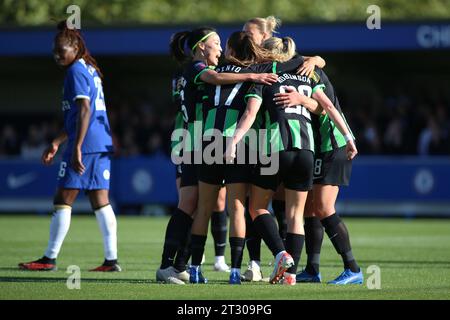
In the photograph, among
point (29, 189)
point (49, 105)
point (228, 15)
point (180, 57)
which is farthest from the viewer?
point (228, 15)

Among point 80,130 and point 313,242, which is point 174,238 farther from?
point 80,130

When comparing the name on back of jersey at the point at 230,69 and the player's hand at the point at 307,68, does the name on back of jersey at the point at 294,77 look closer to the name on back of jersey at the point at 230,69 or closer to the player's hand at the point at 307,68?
the player's hand at the point at 307,68

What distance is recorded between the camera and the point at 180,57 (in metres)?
9.77

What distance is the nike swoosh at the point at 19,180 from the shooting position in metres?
23.8

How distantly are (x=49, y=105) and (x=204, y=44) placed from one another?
65.9 ft

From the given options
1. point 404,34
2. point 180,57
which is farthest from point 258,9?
point 180,57

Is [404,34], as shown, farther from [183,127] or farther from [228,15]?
[228,15]

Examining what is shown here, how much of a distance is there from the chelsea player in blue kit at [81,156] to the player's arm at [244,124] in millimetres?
2133

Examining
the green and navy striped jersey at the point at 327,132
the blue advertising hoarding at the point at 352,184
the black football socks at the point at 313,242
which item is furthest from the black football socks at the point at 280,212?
the blue advertising hoarding at the point at 352,184

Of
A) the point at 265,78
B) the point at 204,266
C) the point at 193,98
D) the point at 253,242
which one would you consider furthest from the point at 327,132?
the point at 204,266

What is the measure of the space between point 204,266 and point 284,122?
9.63 ft

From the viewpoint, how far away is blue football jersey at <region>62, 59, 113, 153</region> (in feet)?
33.2

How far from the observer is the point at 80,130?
32.8 ft

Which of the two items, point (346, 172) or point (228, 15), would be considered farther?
point (228, 15)
